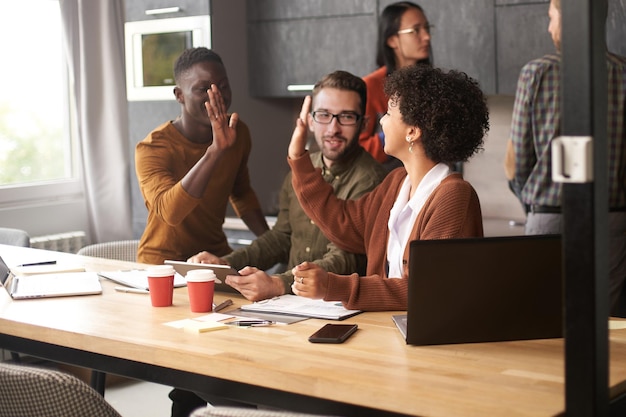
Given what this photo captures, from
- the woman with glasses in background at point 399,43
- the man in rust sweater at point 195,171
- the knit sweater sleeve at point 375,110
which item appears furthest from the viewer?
the woman with glasses in background at point 399,43

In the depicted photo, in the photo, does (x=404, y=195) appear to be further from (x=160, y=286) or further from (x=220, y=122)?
(x=220, y=122)

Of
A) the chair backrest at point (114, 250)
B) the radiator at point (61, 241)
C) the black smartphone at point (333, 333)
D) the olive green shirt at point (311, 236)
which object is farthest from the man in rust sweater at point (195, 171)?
the radiator at point (61, 241)

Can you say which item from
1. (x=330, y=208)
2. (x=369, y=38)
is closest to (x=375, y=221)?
(x=330, y=208)

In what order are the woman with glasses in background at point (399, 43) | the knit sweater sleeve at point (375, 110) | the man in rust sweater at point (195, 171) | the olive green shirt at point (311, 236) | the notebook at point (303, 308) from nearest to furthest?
the notebook at point (303, 308) < the olive green shirt at point (311, 236) < the man in rust sweater at point (195, 171) < the knit sweater sleeve at point (375, 110) < the woman with glasses in background at point (399, 43)

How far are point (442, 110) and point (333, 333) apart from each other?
2.44 feet

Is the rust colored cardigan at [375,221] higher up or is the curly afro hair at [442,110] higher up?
the curly afro hair at [442,110]

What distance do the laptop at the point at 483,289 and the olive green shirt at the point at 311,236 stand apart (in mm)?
953

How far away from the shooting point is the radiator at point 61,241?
15.2 ft

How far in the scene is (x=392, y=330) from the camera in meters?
2.05

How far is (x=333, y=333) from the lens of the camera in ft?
6.52

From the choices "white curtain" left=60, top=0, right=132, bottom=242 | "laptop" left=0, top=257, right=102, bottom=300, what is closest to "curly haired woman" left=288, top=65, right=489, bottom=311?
"laptop" left=0, top=257, right=102, bottom=300

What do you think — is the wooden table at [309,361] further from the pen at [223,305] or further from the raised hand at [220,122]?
the raised hand at [220,122]

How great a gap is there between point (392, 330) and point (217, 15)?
3141 mm

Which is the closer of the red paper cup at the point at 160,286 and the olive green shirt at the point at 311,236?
the red paper cup at the point at 160,286
